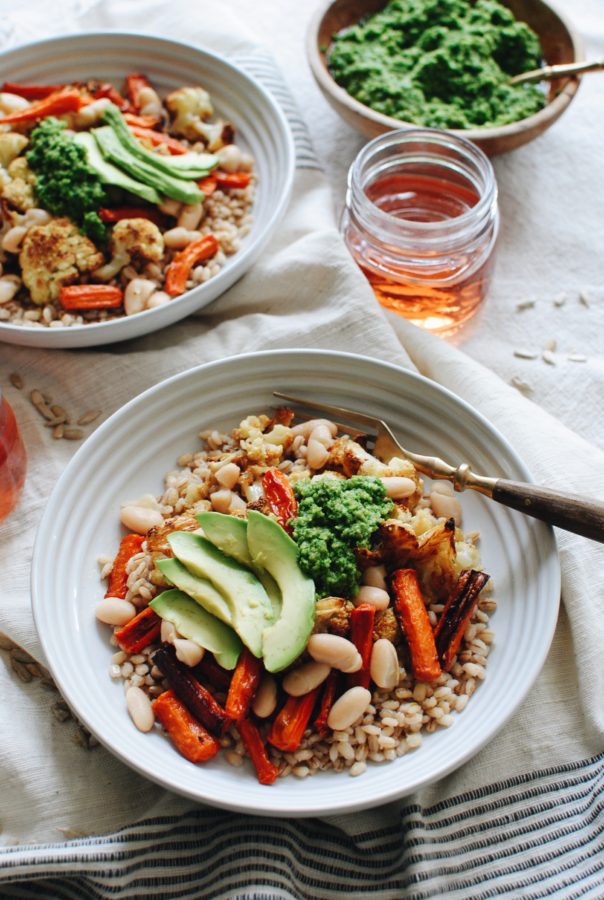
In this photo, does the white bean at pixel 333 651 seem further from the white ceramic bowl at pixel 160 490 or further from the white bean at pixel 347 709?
the white ceramic bowl at pixel 160 490

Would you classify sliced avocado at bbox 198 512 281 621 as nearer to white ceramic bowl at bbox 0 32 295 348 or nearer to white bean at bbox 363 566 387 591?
white bean at bbox 363 566 387 591

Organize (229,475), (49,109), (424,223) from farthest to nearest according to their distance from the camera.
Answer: (49,109), (424,223), (229,475)

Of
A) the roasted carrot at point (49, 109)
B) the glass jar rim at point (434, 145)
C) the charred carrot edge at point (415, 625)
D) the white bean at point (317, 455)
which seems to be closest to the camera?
the charred carrot edge at point (415, 625)

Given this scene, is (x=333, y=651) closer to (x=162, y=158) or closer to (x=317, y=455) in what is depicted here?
(x=317, y=455)

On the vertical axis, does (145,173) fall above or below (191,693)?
above

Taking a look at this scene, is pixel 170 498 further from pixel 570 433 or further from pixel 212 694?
pixel 570 433

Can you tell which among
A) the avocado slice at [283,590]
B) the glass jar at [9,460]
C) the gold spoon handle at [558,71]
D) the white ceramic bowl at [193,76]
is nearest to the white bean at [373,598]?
the avocado slice at [283,590]

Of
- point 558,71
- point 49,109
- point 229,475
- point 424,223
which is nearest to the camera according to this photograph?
point 229,475

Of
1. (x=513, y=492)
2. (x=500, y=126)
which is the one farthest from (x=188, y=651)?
(x=500, y=126)

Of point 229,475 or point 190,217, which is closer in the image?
point 229,475
